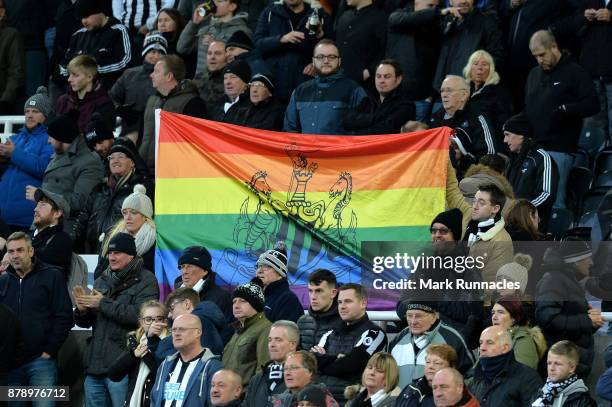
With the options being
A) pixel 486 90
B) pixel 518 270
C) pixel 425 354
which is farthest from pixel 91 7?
pixel 425 354

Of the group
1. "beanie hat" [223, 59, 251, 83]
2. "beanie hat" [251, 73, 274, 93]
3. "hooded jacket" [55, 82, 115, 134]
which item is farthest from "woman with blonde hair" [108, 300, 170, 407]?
"hooded jacket" [55, 82, 115, 134]

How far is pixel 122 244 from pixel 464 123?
10.7 ft

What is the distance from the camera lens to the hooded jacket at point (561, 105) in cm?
1510

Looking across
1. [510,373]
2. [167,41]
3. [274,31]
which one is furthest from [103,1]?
[510,373]

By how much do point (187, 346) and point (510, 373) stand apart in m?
2.46

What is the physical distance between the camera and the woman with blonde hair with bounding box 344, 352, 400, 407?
11531 mm

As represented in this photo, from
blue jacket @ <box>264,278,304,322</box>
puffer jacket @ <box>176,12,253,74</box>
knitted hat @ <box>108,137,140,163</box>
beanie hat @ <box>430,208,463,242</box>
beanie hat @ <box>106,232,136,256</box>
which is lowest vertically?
blue jacket @ <box>264,278,304,322</box>

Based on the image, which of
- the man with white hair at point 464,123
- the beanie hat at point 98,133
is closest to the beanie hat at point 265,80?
the beanie hat at point 98,133

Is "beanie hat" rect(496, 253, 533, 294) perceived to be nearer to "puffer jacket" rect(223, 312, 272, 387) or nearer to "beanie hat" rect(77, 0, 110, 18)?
"puffer jacket" rect(223, 312, 272, 387)

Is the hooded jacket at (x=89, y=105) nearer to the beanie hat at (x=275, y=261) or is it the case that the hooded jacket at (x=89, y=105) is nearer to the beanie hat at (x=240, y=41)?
the beanie hat at (x=240, y=41)

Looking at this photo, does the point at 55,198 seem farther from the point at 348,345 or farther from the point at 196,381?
the point at 348,345

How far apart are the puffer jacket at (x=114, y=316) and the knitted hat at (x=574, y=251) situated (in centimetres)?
338

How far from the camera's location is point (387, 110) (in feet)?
50.0

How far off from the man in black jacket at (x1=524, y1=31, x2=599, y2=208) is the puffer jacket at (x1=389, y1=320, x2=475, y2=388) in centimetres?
335
